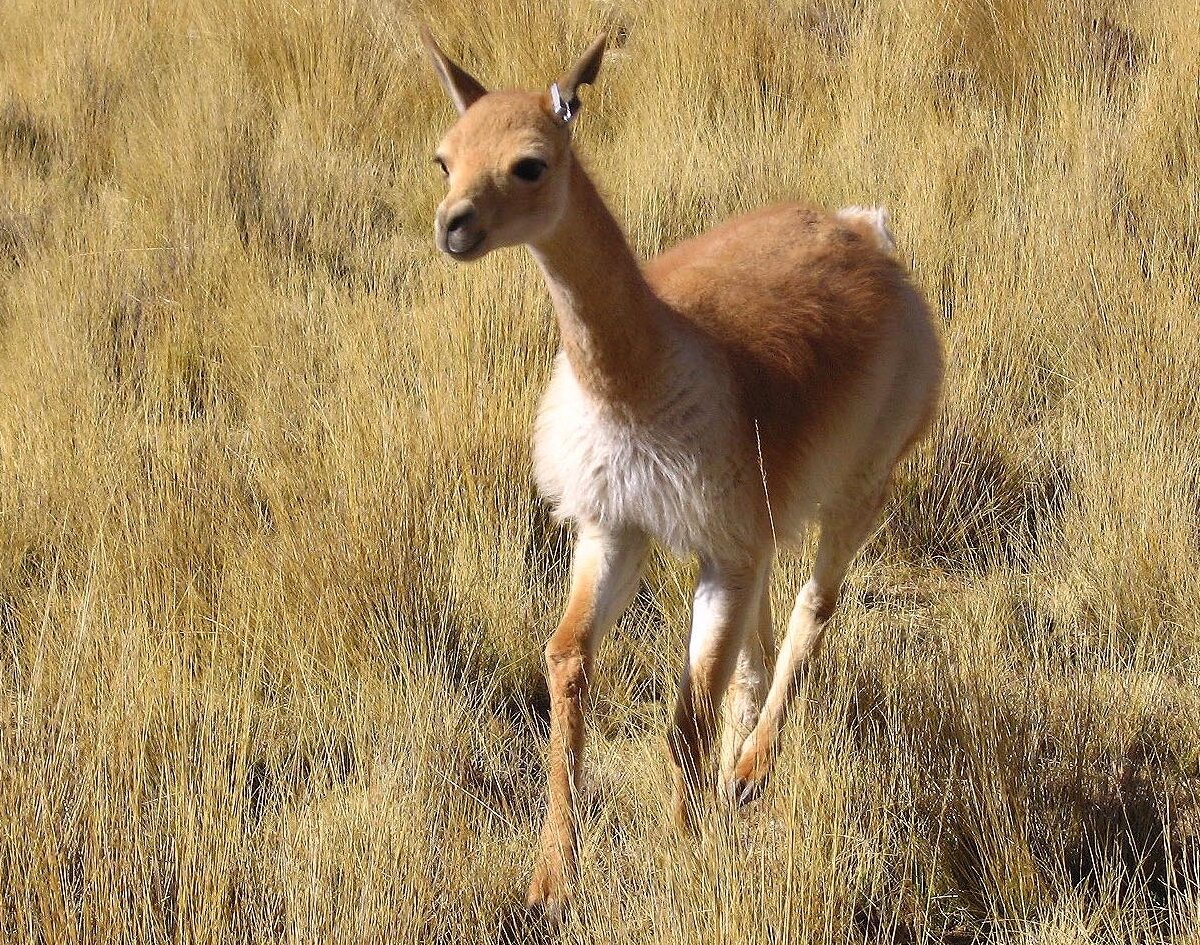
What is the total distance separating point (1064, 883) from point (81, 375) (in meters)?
3.52

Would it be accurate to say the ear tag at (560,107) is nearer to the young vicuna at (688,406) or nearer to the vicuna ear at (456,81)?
the young vicuna at (688,406)

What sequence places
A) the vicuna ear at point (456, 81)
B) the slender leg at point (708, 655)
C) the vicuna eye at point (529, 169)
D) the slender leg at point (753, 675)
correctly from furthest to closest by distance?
1. the slender leg at point (753, 675)
2. the slender leg at point (708, 655)
3. the vicuna ear at point (456, 81)
4. the vicuna eye at point (529, 169)

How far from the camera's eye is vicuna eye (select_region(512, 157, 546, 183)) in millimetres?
2672

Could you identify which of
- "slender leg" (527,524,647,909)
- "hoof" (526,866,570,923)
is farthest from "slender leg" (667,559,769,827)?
"hoof" (526,866,570,923)

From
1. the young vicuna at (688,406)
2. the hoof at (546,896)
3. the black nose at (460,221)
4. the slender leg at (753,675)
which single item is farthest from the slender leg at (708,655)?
the black nose at (460,221)

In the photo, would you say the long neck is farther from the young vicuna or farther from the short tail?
the short tail

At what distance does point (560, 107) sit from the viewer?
286 cm

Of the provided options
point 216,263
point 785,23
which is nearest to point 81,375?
point 216,263

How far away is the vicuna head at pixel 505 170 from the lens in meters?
2.60

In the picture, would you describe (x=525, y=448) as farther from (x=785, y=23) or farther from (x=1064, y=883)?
(x=785, y=23)

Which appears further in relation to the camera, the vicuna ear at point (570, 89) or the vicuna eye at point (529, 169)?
the vicuna ear at point (570, 89)

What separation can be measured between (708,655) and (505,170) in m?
1.14

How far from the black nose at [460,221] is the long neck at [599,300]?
0.27 metres

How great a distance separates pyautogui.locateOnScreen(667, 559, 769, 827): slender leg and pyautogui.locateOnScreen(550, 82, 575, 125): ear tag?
1.01 metres
